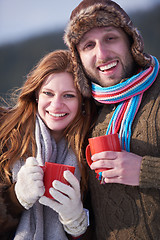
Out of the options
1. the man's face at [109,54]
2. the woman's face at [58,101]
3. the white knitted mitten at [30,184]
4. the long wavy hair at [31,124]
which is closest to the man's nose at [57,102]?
the woman's face at [58,101]

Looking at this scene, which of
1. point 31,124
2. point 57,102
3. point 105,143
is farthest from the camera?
point 31,124

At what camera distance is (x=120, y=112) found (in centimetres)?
160

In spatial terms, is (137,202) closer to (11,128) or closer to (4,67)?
(11,128)

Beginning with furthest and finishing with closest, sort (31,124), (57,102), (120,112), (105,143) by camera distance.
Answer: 1. (31,124)
2. (57,102)
3. (120,112)
4. (105,143)

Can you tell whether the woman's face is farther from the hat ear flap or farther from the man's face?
the man's face

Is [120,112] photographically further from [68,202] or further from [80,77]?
[68,202]

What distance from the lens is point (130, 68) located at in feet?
5.70

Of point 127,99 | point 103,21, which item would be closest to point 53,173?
point 127,99

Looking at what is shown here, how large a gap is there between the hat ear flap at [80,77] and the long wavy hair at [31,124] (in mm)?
47

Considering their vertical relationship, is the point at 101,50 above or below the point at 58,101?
above

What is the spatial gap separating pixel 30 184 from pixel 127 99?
0.83m

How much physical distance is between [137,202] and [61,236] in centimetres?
56

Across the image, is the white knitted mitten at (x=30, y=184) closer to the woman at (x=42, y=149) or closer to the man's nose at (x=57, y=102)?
the woman at (x=42, y=149)

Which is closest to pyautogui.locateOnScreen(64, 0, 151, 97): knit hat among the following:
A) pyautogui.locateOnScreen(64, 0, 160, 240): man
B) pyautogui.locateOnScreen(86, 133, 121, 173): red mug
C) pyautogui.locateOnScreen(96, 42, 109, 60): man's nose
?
pyautogui.locateOnScreen(64, 0, 160, 240): man
